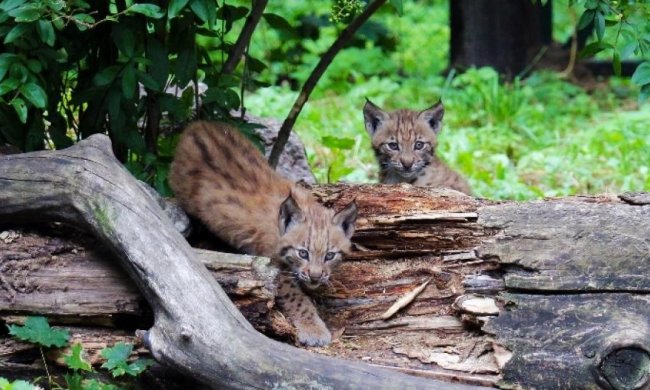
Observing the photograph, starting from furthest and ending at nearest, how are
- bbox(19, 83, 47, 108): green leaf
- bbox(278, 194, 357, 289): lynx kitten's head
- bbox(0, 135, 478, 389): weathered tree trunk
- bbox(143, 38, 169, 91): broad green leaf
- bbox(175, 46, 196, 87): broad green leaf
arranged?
bbox(175, 46, 196, 87): broad green leaf < bbox(143, 38, 169, 91): broad green leaf < bbox(278, 194, 357, 289): lynx kitten's head < bbox(19, 83, 47, 108): green leaf < bbox(0, 135, 478, 389): weathered tree trunk

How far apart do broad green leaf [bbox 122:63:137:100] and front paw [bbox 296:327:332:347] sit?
1539 millimetres

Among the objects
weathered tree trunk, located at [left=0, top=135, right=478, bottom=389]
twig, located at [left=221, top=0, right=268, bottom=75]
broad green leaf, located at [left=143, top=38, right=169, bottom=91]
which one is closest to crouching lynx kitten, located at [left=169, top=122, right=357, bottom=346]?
broad green leaf, located at [left=143, top=38, right=169, bottom=91]

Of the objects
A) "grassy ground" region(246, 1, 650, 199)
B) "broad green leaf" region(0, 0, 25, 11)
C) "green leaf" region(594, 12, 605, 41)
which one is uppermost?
"broad green leaf" region(0, 0, 25, 11)

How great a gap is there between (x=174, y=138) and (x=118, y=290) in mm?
2214

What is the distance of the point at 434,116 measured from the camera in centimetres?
746

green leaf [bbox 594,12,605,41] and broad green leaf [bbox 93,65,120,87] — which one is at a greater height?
green leaf [bbox 594,12,605,41]

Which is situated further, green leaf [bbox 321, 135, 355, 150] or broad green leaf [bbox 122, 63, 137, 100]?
green leaf [bbox 321, 135, 355, 150]

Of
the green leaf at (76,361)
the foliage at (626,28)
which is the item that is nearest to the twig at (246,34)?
the foliage at (626,28)

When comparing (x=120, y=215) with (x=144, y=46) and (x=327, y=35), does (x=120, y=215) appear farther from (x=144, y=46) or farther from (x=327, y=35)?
(x=327, y=35)

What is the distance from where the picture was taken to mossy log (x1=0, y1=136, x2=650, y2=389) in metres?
4.75

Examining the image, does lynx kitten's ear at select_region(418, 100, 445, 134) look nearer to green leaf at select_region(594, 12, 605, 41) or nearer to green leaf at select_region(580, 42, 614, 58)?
green leaf at select_region(580, 42, 614, 58)

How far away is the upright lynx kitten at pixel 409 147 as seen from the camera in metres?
7.12

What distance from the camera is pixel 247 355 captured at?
4434 millimetres

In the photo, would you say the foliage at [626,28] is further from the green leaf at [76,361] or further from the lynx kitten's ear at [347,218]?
the green leaf at [76,361]
